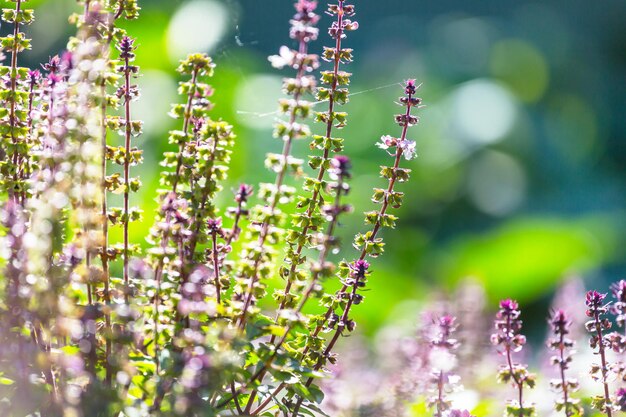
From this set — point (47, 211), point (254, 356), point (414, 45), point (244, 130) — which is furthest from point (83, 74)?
point (414, 45)

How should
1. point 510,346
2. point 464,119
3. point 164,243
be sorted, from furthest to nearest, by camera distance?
point 464,119
point 510,346
point 164,243

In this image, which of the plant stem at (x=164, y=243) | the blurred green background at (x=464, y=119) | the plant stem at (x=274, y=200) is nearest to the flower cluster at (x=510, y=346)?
the plant stem at (x=274, y=200)

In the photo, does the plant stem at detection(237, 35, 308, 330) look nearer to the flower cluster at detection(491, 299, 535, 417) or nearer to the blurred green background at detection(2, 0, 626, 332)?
the flower cluster at detection(491, 299, 535, 417)

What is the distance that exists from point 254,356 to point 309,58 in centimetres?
50

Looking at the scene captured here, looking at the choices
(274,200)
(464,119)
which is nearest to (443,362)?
(274,200)

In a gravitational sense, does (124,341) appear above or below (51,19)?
below

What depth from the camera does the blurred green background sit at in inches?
238

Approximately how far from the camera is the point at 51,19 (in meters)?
7.11

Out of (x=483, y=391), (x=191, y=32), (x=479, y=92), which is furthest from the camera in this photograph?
(x=479, y=92)

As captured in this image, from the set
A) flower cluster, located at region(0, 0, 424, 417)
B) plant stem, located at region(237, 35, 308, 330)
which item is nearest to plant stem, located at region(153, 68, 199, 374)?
flower cluster, located at region(0, 0, 424, 417)

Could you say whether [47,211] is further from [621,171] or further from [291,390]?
[621,171]

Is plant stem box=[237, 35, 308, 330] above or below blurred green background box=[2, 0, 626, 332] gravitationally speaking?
below

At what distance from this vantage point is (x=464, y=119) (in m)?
7.69

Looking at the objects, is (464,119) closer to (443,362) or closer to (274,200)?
(443,362)
